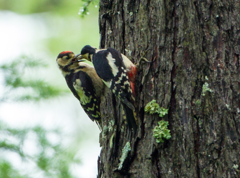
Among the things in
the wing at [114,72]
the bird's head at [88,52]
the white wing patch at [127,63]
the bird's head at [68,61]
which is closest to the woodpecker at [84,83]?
the bird's head at [68,61]

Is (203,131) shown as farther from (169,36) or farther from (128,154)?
(169,36)

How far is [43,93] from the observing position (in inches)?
190

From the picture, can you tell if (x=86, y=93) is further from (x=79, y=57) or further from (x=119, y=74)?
(x=119, y=74)

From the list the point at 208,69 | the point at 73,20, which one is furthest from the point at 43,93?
the point at 73,20

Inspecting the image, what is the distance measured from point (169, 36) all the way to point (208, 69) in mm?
427

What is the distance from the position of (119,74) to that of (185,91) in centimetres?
82

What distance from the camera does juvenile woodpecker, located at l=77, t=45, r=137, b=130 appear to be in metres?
2.56

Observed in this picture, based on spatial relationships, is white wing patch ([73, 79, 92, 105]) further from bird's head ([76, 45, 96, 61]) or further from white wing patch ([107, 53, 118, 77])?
white wing patch ([107, 53, 118, 77])

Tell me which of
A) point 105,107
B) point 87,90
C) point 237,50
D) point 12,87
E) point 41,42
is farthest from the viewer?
point 41,42

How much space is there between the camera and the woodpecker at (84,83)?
11.9 feet

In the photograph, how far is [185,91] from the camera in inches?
90.7

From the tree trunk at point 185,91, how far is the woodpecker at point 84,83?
0.89 meters

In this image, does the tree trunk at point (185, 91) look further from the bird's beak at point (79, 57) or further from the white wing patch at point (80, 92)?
the bird's beak at point (79, 57)

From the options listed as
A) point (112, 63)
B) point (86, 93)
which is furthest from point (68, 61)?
point (112, 63)
